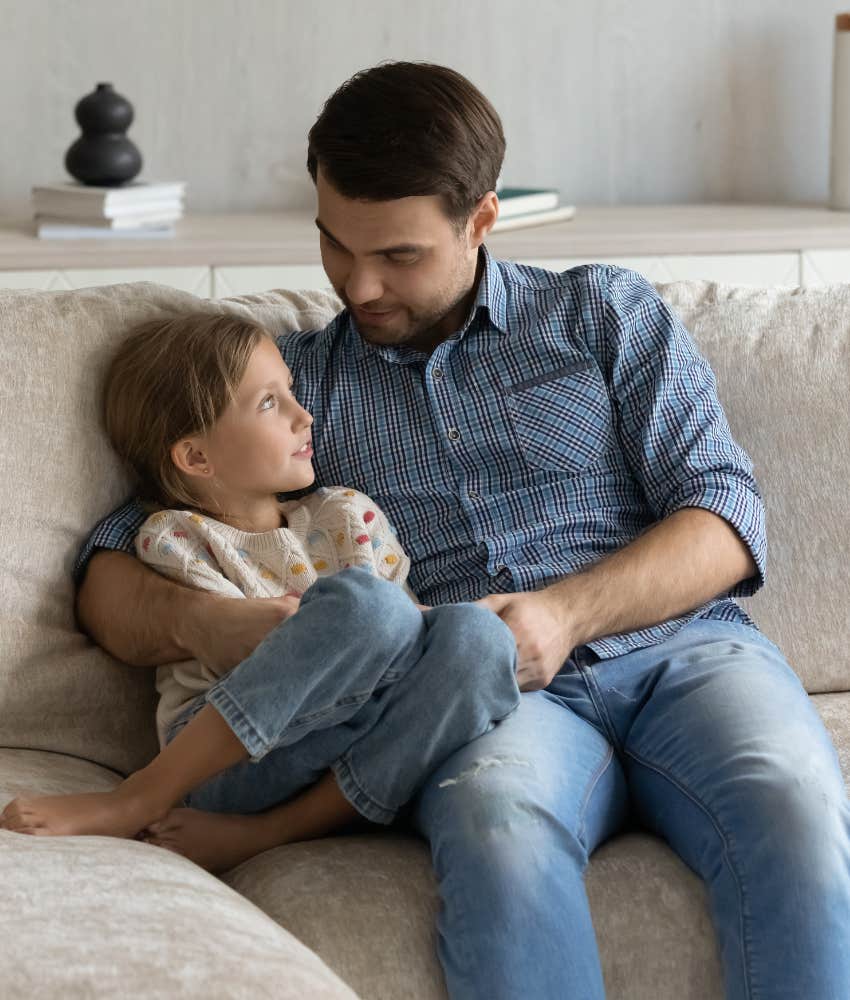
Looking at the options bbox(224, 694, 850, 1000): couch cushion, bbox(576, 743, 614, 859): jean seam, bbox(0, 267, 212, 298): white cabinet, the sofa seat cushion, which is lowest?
bbox(224, 694, 850, 1000): couch cushion

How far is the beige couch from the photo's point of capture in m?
1.13

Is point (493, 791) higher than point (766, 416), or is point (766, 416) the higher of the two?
point (766, 416)

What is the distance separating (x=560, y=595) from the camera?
5.28 ft

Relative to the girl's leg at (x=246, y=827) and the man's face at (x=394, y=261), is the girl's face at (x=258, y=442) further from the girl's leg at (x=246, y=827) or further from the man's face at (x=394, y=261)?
the girl's leg at (x=246, y=827)

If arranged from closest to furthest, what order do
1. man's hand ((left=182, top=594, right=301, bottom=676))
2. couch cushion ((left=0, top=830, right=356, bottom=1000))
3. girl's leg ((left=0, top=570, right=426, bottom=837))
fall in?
couch cushion ((left=0, top=830, right=356, bottom=1000))
girl's leg ((left=0, top=570, right=426, bottom=837))
man's hand ((left=182, top=594, right=301, bottom=676))

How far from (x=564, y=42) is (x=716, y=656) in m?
2.05

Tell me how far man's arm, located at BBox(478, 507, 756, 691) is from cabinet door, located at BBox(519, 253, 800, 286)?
1269mm

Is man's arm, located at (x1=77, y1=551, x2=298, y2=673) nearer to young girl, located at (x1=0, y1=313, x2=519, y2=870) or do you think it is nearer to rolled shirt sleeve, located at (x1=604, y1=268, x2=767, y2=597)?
young girl, located at (x1=0, y1=313, x2=519, y2=870)

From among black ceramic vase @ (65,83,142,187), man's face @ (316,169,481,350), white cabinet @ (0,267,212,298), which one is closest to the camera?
man's face @ (316,169,481,350)

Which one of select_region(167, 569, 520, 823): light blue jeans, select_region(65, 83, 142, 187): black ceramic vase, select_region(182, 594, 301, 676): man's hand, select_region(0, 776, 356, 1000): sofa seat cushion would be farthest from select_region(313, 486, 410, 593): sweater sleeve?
select_region(65, 83, 142, 187): black ceramic vase

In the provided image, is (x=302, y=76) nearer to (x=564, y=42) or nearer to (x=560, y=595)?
(x=564, y=42)

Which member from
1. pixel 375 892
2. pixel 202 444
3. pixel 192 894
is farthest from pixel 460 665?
pixel 202 444

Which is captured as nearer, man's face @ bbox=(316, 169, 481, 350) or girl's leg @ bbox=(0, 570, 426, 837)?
girl's leg @ bbox=(0, 570, 426, 837)

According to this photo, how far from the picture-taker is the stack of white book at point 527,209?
2914mm
